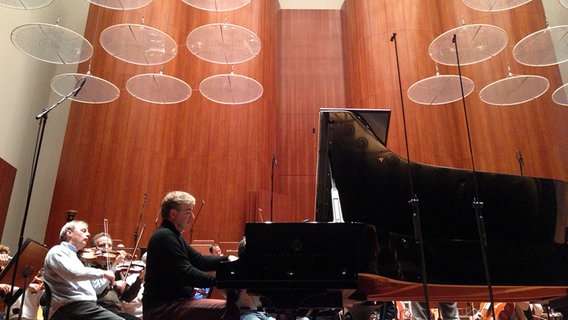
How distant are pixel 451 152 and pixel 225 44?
545 centimetres

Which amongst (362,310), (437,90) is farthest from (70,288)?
(437,90)

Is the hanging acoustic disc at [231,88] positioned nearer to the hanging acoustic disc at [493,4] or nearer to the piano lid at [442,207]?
the hanging acoustic disc at [493,4]

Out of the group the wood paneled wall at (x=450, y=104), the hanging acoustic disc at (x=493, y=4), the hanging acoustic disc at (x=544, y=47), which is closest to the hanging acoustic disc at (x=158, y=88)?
the wood paneled wall at (x=450, y=104)

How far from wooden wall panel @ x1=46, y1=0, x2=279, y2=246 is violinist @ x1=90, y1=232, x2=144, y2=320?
12.0 feet

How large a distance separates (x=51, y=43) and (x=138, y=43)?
112 cm

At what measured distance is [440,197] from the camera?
383 cm

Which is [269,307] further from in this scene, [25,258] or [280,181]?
[280,181]

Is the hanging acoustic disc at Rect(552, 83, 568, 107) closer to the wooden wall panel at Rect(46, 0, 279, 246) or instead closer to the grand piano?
the grand piano

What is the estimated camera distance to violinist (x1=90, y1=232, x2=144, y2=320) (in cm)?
427

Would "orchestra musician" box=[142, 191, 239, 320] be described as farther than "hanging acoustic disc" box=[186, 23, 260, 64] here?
No

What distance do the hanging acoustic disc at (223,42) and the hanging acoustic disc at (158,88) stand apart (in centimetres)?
84

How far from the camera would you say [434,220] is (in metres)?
3.75

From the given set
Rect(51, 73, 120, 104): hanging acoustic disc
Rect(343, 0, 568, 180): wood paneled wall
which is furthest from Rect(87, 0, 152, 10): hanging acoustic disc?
Rect(343, 0, 568, 180): wood paneled wall

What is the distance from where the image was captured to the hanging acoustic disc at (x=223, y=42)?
20.9ft
